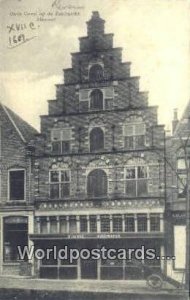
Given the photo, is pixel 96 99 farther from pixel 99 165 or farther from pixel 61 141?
pixel 99 165

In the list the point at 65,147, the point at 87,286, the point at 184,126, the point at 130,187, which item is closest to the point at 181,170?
the point at 184,126

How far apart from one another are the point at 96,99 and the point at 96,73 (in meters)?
0.52

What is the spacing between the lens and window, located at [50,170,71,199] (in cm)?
1182

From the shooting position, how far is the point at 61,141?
1184 cm

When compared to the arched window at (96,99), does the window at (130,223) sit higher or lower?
lower

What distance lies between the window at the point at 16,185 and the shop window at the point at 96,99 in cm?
205

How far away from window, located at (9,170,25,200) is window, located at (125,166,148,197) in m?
2.18

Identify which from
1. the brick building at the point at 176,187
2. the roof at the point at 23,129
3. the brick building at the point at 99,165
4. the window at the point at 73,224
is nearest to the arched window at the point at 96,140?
the brick building at the point at 99,165

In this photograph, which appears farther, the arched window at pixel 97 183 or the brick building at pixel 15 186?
the brick building at pixel 15 186

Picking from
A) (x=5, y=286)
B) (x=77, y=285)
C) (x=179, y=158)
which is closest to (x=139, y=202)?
(x=179, y=158)

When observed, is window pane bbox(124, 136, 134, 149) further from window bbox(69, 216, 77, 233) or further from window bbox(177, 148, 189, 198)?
window bbox(69, 216, 77, 233)

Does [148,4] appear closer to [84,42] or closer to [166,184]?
[84,42]

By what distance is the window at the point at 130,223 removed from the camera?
11461 mm

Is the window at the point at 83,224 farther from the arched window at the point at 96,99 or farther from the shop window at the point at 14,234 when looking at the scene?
the arched window at the point at 96,99
